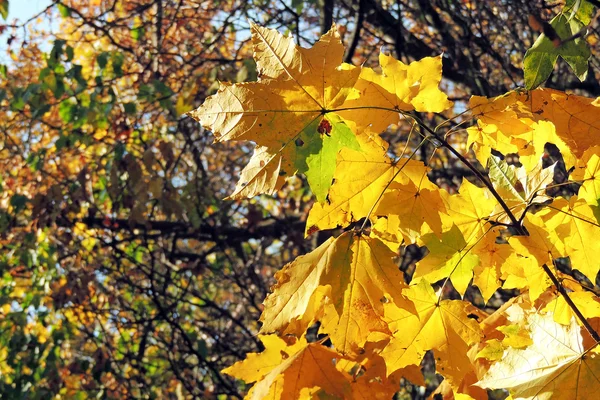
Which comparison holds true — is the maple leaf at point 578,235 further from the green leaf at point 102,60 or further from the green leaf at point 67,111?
the green leaf at point 67,111

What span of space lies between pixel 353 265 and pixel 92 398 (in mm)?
4315

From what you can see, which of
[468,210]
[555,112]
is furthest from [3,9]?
[555,112]

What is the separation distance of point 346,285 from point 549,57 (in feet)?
1.87

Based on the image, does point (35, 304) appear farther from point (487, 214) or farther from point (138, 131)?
point (487, 214)

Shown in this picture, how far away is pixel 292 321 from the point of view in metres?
1.38

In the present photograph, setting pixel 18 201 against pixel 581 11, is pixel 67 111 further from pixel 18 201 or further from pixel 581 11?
pixel 581 11

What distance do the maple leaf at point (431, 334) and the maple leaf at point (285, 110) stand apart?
411 millimetres

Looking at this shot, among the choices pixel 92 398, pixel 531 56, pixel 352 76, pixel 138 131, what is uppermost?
pixel 138 131

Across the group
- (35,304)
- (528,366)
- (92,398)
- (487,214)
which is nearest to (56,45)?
(35,304)

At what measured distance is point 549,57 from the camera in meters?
1.19

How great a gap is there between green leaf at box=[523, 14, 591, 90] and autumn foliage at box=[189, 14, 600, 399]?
0.63 feet

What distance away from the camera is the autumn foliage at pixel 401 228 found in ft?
4.10

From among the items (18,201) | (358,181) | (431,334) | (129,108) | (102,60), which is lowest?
(431,334)

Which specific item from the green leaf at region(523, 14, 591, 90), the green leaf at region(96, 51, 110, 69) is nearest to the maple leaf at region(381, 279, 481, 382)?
the green leaf at region(523, 14, 591, 90)
